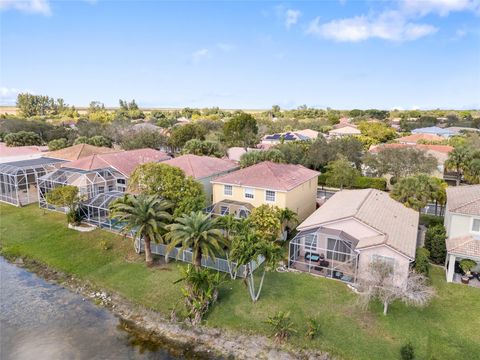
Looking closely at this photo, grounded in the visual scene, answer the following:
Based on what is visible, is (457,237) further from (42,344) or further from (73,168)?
(73,168)

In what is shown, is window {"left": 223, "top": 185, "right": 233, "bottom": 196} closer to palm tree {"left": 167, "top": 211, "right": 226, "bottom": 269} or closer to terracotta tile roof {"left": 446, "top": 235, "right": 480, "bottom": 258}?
palm tree {"left": 167, "top": 211, "right": 226, "bottom": 269}

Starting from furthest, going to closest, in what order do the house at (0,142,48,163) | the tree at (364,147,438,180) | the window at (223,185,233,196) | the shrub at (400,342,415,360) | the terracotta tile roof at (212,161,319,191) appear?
the house at (0,142,48,163), the tree at (364,147,438,180), the window at (223,185,233,196), the terracotta tile roof at (212,161,319,191), the shrub at (400,342,415,360)

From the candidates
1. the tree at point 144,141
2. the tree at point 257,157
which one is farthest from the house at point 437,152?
the tree at point 144,141

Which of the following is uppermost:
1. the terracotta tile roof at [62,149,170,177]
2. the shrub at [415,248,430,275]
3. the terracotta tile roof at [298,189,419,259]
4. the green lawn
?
the terracotta tile roof at [62,149,170,177]

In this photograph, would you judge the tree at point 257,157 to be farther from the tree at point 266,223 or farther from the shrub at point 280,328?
the shrub at point 280,328

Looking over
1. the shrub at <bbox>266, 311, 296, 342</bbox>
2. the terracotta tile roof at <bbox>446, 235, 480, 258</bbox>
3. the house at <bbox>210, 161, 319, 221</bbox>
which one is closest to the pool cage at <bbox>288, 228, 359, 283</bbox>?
the house at <bbox>210, 161, 319, 221</bbox>

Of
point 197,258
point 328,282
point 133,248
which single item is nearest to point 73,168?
point 133,248
